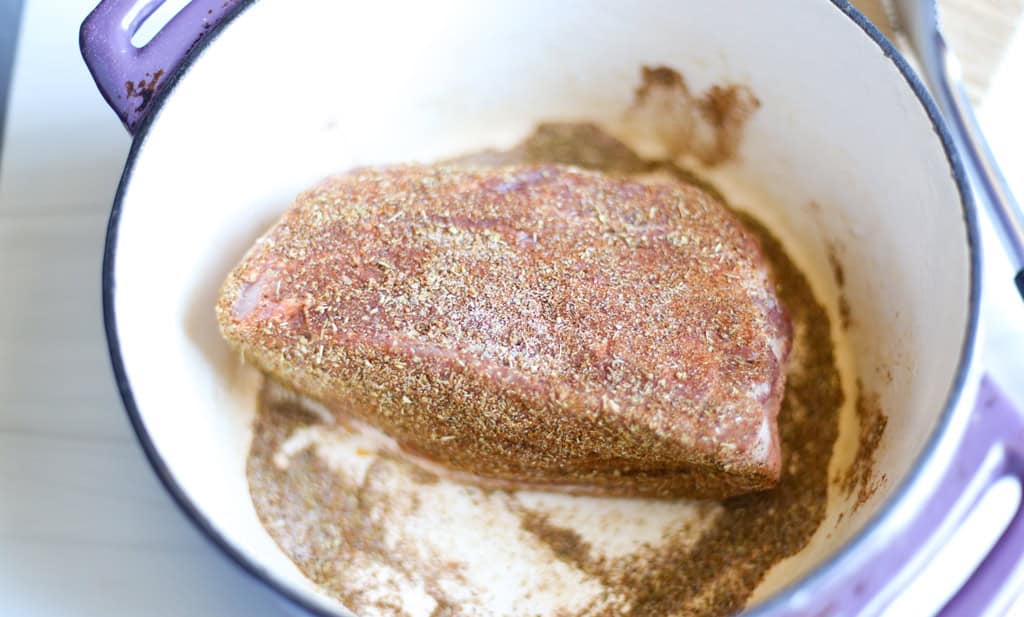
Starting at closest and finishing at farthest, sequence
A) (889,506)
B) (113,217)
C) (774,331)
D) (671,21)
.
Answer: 1. (889,506)
2. (113,217)
3. (774,331)
4. (671,21)

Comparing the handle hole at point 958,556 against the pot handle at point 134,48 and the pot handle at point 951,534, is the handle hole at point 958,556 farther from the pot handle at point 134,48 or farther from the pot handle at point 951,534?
the pot handle at point 134,48

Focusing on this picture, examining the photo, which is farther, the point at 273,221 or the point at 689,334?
the point at 273,221

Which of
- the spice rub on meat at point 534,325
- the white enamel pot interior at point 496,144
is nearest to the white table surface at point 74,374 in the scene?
the white enamel pot interior at point 496,144

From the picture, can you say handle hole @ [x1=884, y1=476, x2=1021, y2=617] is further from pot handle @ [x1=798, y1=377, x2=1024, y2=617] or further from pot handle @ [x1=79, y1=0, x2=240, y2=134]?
pot handle @ [x1=79, y1=0, x2=240, y2=134]

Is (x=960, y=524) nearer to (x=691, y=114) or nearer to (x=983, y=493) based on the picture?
(x=983, y=493)

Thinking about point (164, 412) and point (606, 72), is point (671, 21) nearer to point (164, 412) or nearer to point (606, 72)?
point (606, 72)

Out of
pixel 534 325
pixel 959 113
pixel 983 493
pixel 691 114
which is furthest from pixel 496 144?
pixel 983 493

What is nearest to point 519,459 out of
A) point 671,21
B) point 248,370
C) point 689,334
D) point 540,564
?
point 540,564
